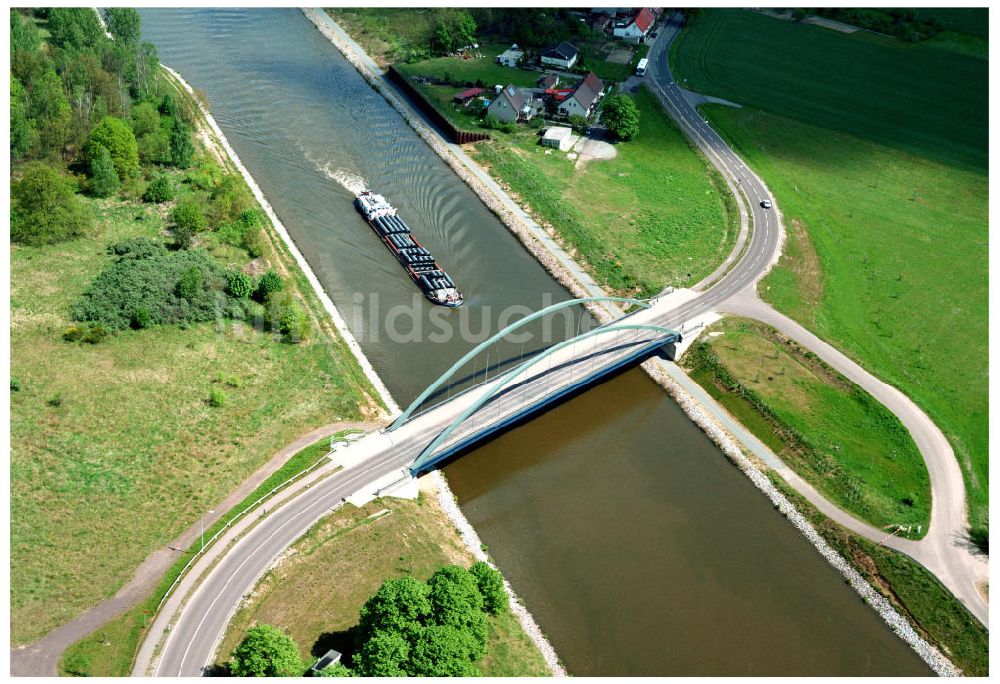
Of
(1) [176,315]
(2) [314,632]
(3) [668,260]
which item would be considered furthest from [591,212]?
(2) [314,632]

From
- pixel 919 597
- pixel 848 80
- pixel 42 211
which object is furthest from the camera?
pixel 848 80

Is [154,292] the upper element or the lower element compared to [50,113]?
lower

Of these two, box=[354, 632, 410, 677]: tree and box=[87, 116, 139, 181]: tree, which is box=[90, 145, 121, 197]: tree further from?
box=[354, 632, 410, 677]: tree

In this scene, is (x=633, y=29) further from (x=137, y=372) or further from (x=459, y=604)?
(x=459, y=604)

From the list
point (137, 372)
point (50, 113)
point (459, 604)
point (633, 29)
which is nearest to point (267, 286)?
point (137, 372)

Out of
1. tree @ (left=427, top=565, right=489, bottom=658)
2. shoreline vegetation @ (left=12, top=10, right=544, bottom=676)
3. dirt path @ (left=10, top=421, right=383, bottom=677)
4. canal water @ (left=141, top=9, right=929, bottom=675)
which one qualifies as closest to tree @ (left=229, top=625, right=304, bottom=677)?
shoreline vegetation @ (left=12, top=10, right=544, bottom=676)

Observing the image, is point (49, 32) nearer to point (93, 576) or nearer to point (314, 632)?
point (93, 576)
